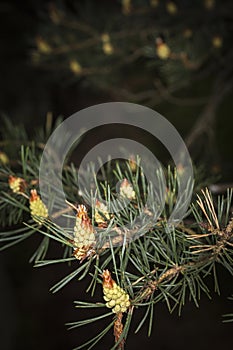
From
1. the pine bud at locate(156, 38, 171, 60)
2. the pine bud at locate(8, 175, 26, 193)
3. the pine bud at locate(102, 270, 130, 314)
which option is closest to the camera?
the pine bud at locate(102, 270, 130, 314)

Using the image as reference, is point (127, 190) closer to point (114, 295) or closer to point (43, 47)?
point (114, 295)

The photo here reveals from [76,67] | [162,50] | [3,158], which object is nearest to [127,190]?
[3,158]

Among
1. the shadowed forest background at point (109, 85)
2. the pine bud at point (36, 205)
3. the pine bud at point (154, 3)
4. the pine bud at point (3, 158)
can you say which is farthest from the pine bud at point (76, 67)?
the pine bud at point (36, 205)

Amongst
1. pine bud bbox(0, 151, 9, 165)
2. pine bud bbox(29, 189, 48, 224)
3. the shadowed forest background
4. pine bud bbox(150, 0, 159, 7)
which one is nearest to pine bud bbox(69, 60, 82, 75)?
the shadowed forest background

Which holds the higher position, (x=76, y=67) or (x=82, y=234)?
(x=76, y=67)

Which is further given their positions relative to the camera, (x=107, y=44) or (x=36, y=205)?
(x=107, y=44)

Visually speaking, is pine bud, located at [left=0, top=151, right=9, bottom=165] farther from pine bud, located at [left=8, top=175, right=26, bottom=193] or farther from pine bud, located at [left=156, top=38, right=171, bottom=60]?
pine bud, located at [left=156, top=38, right=171, bottom=60]

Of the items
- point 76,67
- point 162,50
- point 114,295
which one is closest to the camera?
point 114,295

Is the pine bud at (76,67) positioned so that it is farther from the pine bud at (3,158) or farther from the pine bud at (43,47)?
the pine bud at (3,158)
